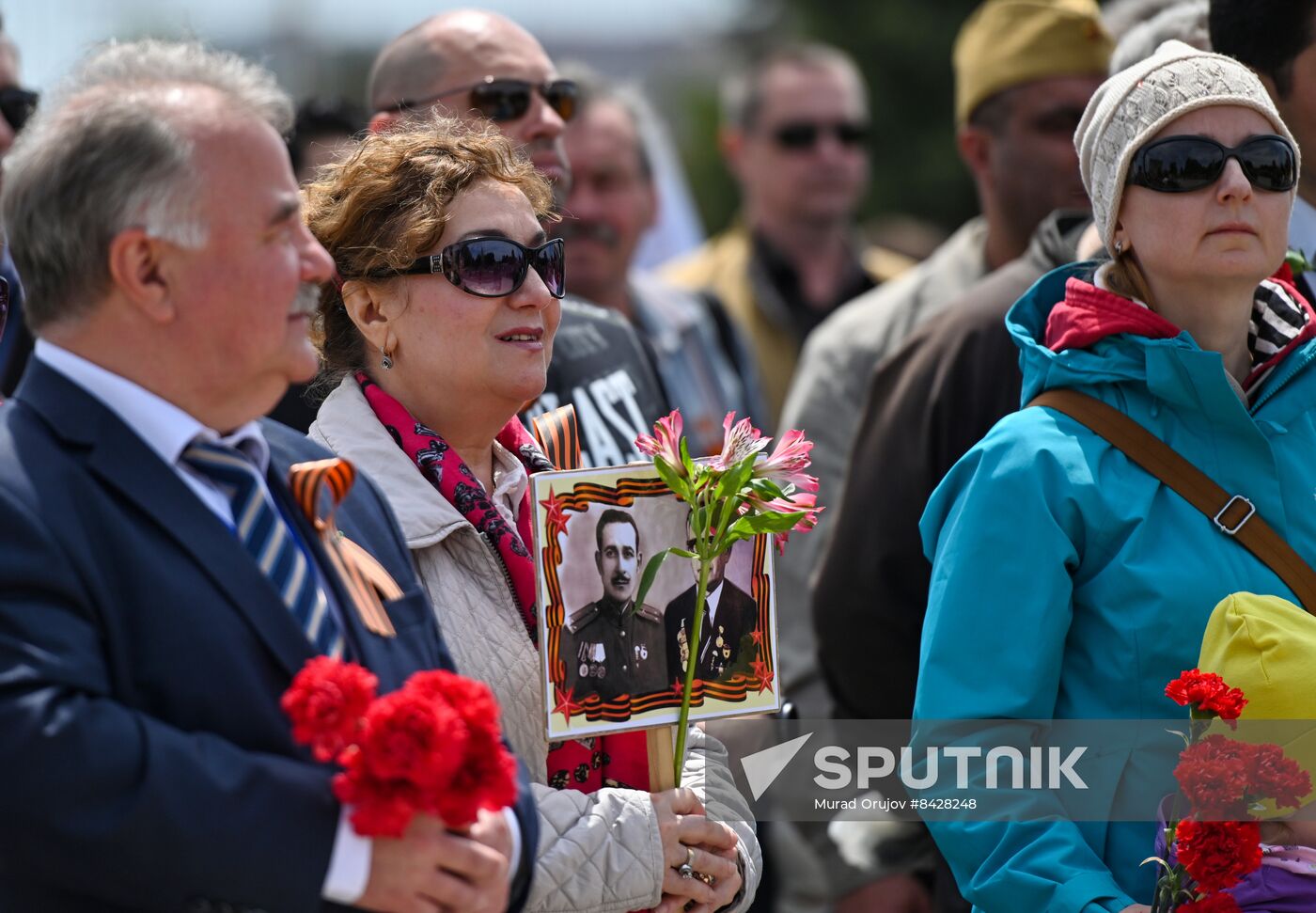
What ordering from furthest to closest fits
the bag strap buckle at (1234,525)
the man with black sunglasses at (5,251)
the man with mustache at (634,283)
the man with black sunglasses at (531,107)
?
the man with mustache at (634,283)
the man with black sunglasses at (531,107)
the man with black sunglasses at (5,251)
the bag strap buckle at (1234,525)

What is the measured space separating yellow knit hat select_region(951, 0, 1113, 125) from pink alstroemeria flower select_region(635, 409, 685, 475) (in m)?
2.82

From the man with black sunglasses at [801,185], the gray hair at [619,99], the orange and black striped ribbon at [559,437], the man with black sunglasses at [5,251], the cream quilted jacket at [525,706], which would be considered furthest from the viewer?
the man with black sunglasses at [801,185]

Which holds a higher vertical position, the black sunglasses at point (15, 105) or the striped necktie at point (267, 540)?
the black sunglasses at point (15, 105)

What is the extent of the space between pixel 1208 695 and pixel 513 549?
1.21m

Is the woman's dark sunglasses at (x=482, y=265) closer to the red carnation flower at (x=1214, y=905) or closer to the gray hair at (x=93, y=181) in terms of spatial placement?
the gray hair at (x=93, y=181)

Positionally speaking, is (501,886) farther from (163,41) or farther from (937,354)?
(937,354)

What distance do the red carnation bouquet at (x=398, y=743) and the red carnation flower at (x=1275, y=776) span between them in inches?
46.9

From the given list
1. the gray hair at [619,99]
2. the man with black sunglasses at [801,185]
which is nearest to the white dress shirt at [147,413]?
the gray hair at [619,99]

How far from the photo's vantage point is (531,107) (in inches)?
186

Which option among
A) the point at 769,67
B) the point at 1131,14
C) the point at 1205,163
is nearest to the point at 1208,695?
the point at 1205,163

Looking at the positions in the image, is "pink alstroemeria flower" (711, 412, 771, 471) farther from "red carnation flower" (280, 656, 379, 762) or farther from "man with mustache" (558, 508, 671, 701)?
"red carnation flower" (280, 656, 379, 762)

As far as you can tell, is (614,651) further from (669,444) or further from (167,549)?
(167,549)

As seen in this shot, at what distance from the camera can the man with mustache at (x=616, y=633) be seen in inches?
112

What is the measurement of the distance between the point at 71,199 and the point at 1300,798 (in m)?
2.06
